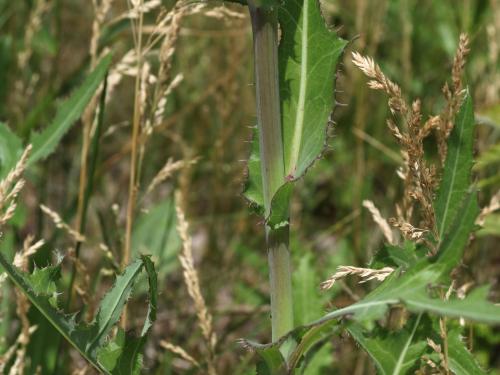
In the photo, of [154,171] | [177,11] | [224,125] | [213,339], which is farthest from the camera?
[154,171]

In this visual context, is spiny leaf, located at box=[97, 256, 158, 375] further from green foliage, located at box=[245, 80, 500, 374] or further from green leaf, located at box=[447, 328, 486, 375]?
green leaf, located at box=[447, 328, 486, 375]

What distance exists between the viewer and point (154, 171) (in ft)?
11.3

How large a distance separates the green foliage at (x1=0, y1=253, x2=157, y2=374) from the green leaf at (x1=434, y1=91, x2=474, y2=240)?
1.62 ft

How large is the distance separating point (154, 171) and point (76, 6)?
4.76 feet

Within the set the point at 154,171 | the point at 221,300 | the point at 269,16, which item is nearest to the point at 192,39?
the point at 154,171

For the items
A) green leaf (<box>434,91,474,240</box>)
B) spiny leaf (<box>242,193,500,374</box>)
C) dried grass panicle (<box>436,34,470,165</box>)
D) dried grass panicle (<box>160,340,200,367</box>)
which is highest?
dried grass panicle (<box>436,34,470,165</box>)

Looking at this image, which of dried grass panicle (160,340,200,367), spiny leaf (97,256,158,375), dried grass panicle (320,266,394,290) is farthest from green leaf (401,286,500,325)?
dried grass panicle (160,340,200,367)

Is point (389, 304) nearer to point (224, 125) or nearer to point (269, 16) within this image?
point (269, 16)

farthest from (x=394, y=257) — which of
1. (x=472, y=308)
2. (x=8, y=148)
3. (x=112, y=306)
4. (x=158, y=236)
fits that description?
(x=158, y=236)

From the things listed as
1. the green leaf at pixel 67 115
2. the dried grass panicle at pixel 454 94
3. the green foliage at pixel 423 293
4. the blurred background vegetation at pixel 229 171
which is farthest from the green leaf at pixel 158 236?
the green foliage at pixel 423 293

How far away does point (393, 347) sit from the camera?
48.1 inches

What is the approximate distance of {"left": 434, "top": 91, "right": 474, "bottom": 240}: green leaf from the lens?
1.28 metres

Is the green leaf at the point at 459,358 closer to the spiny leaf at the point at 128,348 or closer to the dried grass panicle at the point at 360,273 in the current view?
the dried grass panicle at the point at 360,273

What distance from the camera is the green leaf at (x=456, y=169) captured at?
1.28 m
